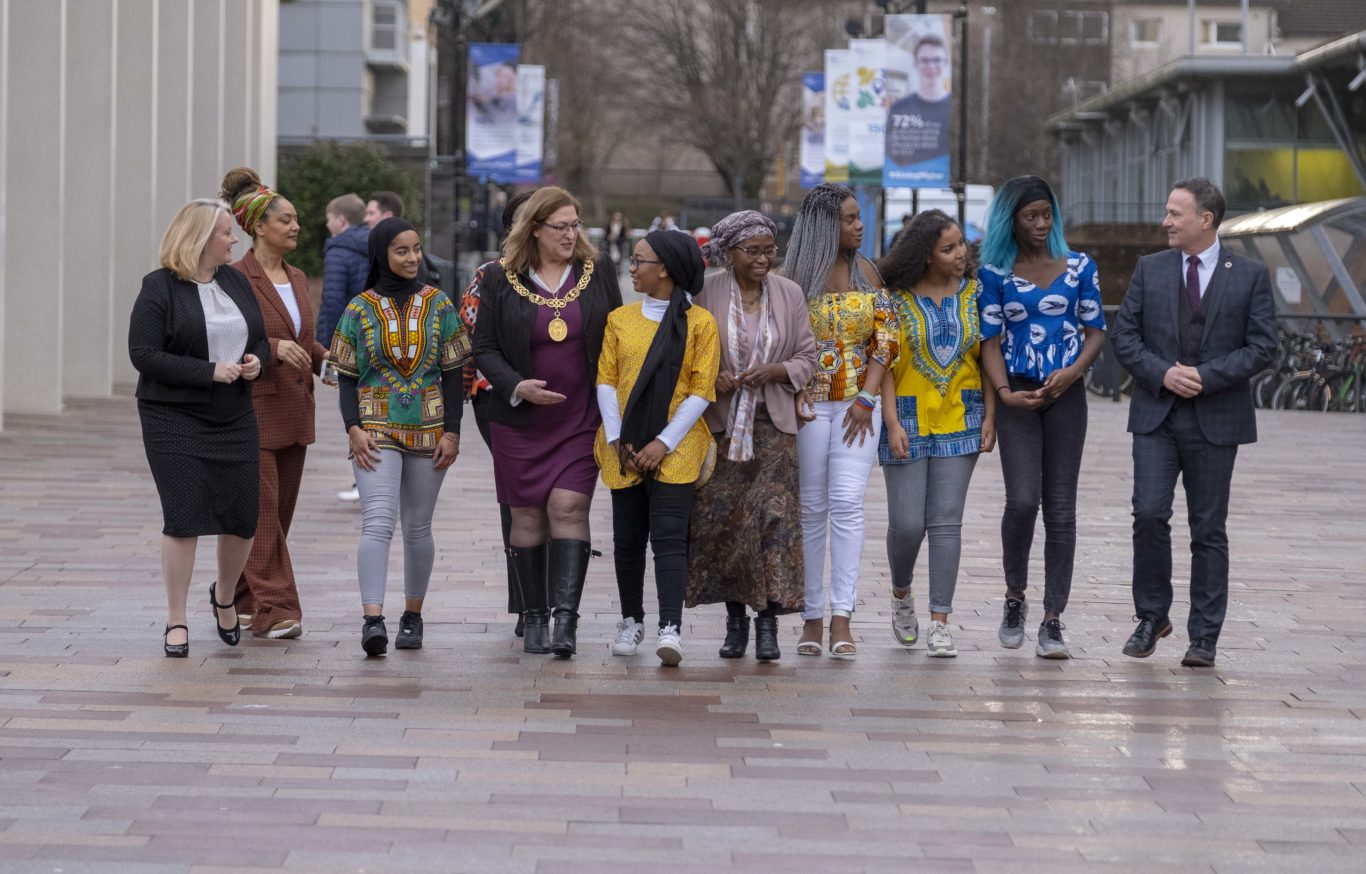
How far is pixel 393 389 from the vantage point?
8039 mm

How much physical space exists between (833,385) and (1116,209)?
46.7m

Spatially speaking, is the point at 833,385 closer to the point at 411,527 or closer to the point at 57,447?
the point at 411,527

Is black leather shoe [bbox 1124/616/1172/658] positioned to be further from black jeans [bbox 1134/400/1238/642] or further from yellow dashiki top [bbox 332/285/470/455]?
yellow dashiki top [bbox 332/285/470/455]

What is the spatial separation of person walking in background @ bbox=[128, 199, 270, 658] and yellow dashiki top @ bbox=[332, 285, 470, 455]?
1.23 ft

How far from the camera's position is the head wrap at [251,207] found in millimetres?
8430

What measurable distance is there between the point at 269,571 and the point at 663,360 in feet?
6.27

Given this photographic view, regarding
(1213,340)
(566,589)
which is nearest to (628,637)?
(566,589)

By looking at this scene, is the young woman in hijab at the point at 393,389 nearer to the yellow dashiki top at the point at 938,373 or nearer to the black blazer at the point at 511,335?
the black blazer at the point at 511,335

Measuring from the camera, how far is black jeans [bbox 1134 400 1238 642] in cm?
804

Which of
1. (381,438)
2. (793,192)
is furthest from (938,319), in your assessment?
(793,192)

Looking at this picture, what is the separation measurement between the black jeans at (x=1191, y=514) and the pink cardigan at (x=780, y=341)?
4.34 feet

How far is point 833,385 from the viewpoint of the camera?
8.11 metres

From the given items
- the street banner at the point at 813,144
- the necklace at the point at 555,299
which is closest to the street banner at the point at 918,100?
the street banner at the point at 813,144

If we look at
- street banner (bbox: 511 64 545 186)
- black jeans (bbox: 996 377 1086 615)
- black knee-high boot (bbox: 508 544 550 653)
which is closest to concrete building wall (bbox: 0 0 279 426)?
street banner (bbox: 511 64 545 186)
